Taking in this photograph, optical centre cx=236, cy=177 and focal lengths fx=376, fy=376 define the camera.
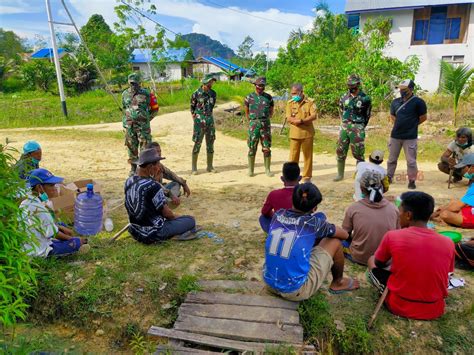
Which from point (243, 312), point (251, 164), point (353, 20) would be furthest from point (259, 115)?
point (353, 20)

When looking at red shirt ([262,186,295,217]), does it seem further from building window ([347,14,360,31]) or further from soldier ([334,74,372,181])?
building window ([347,14,360,31])

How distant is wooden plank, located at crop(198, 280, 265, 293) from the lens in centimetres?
359

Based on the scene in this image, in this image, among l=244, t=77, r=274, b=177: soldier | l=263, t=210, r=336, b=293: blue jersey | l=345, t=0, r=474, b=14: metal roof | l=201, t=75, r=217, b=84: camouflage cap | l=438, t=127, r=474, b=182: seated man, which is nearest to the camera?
l=263, t=210, r=336, b=293: blue jersey

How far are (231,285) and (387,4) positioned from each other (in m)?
20.4

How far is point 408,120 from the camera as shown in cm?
631

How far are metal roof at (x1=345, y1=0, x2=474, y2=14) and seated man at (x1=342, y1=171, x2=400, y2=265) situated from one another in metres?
18.9

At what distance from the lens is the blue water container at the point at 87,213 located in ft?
16.1

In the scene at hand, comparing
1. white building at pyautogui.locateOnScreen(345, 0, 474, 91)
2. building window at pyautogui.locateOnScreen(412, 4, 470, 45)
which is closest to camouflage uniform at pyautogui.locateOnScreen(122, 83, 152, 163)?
white building at pyautogui.locateOnScreen(345, 0, 474, 91)

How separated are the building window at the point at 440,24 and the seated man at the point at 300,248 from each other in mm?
19928

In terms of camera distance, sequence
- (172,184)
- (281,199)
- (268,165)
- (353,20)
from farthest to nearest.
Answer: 1. (353,20)
2. (268,165)
3. (172,184)
4. (281,199)

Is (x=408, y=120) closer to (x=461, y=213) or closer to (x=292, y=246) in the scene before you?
(x=461, y=213)

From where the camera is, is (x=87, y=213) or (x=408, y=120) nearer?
(x=87, y=213)

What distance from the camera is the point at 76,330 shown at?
3.52m

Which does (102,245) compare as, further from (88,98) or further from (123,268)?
(88,98)
